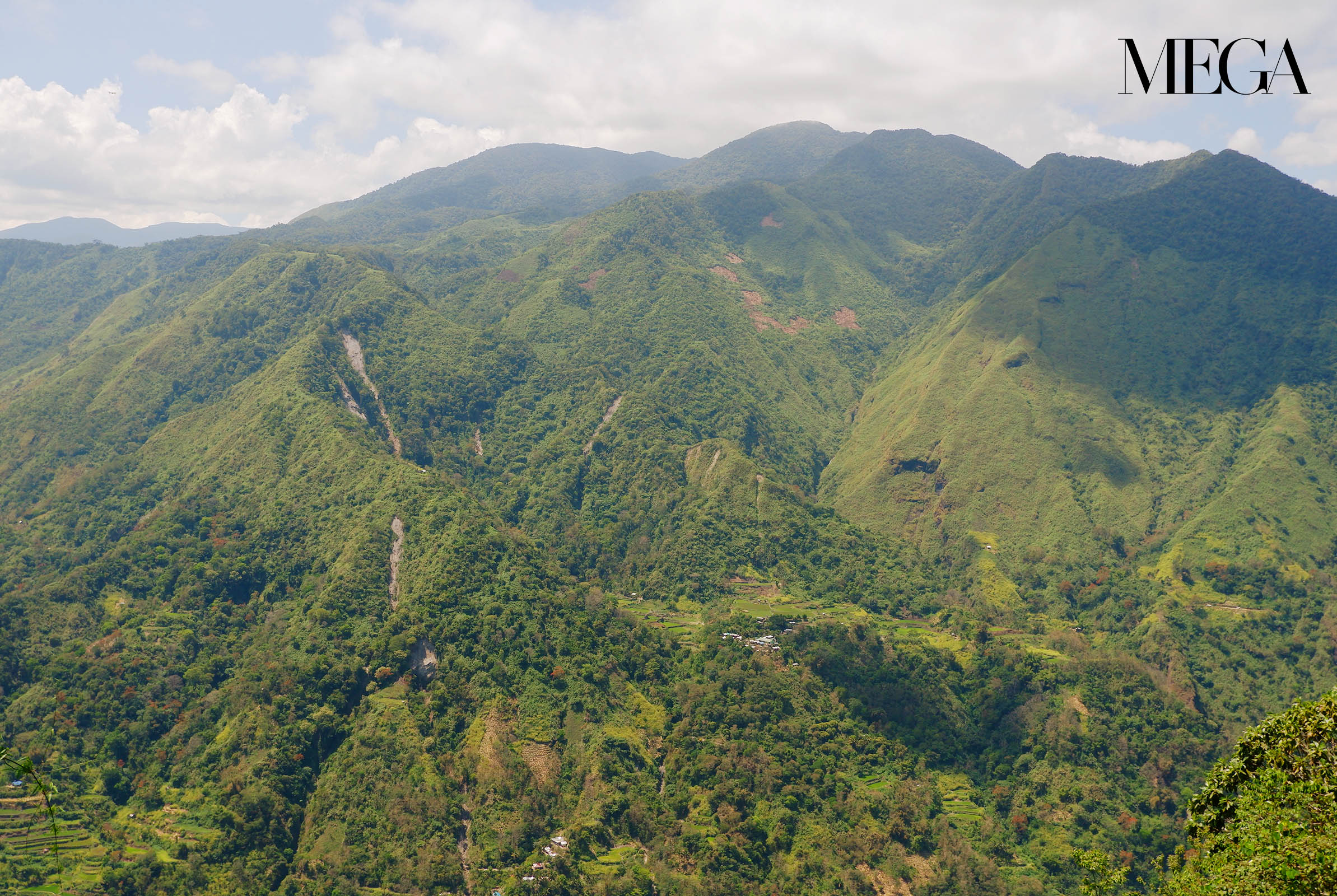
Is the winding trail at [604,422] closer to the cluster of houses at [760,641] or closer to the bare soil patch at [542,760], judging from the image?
the cluster of houses at [760,641]

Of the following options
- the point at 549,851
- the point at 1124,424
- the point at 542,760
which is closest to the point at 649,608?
the point at 542,760

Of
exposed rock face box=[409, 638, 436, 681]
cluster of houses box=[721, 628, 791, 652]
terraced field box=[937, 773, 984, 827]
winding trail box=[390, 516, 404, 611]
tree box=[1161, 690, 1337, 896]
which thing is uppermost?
tree box=[1161, 690, 1337, 896]

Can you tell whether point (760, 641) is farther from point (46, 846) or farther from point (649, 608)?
point (46, 846)

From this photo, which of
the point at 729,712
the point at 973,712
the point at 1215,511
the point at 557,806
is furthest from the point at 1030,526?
the point at 557,806

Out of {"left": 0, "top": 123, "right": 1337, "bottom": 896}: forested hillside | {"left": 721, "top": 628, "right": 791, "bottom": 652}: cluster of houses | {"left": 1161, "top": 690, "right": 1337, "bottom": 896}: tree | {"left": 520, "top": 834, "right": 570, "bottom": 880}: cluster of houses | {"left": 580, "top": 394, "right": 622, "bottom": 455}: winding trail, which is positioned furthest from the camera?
{"left": 580, "top": 394, "right": 622, "bottom": 455}: winding trail

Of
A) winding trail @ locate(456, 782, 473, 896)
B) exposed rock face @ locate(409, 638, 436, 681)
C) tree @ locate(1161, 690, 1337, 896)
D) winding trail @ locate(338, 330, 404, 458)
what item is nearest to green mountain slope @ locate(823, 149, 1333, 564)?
exposed rock face @ locate(409, 638, 436, 681)

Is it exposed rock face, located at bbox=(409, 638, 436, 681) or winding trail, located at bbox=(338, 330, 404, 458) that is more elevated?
winding trail, located at bbox=(338, 330, 404, 458)

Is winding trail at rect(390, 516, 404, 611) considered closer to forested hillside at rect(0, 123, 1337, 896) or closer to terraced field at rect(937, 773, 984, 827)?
forested hillside at rect(0, 123, 1337, 896)
